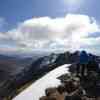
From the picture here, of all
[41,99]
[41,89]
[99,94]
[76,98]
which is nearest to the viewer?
[76,98]

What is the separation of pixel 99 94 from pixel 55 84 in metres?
5.12

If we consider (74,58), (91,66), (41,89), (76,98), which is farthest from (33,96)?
(74,58)

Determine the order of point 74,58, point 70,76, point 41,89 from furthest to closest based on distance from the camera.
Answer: point 74,58
point 70,76
point 41,89

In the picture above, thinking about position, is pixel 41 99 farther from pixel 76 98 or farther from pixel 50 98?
pixel 76 98

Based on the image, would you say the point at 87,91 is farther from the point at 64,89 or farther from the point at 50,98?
the point at 50,98

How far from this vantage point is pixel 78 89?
18953 millimetres

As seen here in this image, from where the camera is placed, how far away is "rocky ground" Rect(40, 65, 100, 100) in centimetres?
1800

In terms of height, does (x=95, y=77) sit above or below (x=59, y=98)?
above

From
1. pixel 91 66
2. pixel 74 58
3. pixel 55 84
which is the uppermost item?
pixel 74 58

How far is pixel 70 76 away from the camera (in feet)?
79.2

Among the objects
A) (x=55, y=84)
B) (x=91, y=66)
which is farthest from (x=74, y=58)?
(x=55, y=84)

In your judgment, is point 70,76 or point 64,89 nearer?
point 64,89

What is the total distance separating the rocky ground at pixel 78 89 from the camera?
1800cm

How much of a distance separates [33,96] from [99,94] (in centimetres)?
650
